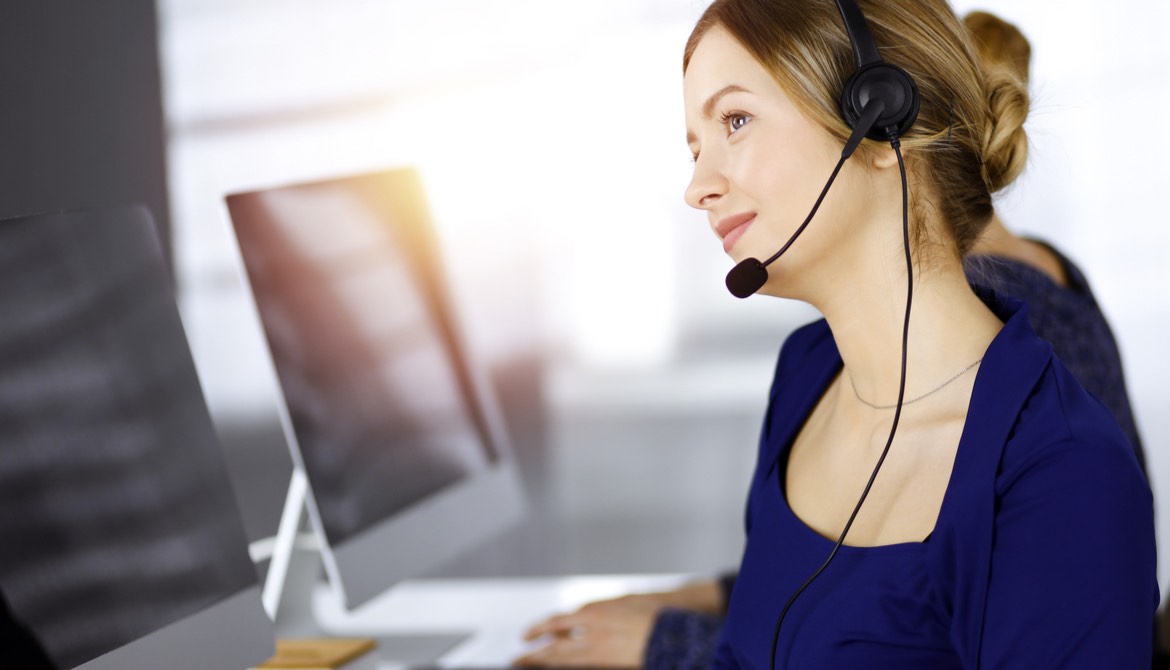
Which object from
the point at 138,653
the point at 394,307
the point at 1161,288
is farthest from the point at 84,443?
the point at 1161,288

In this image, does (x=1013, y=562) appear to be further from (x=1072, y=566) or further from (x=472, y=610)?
(x=472, y=610)

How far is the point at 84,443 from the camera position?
781mm

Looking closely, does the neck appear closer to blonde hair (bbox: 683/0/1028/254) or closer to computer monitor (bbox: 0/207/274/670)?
blonde hair (bbox: 683/0/1028/254)

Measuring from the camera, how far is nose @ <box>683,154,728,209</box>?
2.72 feet

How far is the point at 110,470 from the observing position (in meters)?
0.80

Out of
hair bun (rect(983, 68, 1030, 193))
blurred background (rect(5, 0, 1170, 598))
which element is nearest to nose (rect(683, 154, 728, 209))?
hair bun (rect(983, 68, 1030, 193))

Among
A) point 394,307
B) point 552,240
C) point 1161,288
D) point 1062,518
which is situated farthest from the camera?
point 552,240

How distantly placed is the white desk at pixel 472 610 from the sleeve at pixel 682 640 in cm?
22

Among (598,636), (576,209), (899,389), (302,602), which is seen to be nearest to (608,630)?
(598,636)

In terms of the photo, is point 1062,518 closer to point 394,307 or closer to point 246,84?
point 394,307

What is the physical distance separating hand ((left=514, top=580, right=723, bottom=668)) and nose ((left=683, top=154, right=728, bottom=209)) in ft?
2.01

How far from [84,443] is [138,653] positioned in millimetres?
168

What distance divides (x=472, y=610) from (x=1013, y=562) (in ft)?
3.70

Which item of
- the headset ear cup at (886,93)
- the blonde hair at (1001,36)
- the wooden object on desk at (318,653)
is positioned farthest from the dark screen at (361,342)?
the blonde hair at (1001,36)
